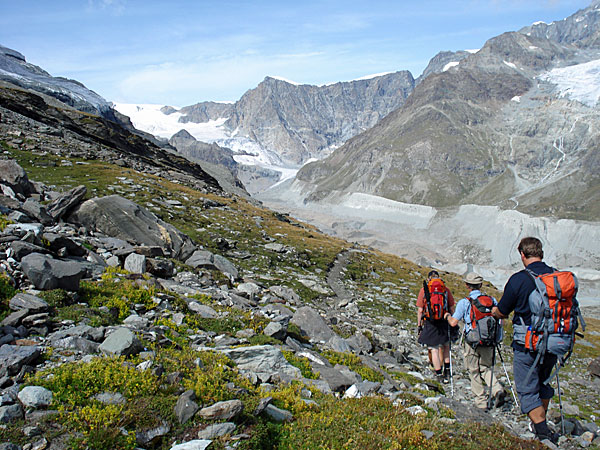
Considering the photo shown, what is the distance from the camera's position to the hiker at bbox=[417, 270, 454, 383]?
1312cm

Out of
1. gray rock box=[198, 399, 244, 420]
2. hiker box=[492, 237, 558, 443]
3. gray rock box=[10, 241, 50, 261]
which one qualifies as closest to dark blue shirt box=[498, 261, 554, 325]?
hiker box=[492, 237, 558, 443]

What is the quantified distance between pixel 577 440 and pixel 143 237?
742 inches

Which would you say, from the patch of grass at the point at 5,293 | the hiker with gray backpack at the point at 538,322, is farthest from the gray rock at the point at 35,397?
the hiker with gray backpack at the point at 538,322

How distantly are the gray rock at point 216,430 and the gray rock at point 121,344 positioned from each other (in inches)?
111

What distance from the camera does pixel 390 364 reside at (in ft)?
49.5

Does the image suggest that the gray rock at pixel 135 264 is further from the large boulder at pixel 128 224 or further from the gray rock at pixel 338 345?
the gray rock at pixel 338 345

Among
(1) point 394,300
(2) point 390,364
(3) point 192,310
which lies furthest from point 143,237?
(1) point 394,300

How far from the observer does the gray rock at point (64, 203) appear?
55.8 ft

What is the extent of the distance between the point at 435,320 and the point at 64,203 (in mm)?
17107

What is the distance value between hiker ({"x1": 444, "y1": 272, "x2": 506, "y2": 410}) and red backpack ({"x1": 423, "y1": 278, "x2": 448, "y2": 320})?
3.09 feet

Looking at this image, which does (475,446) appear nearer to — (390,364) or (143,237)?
(390,364)

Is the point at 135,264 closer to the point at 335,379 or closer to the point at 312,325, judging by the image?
the point at 312,325

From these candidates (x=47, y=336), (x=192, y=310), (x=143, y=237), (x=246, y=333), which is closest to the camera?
(x=47, y=336)

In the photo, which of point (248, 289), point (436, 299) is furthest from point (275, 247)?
point (436, 299)
